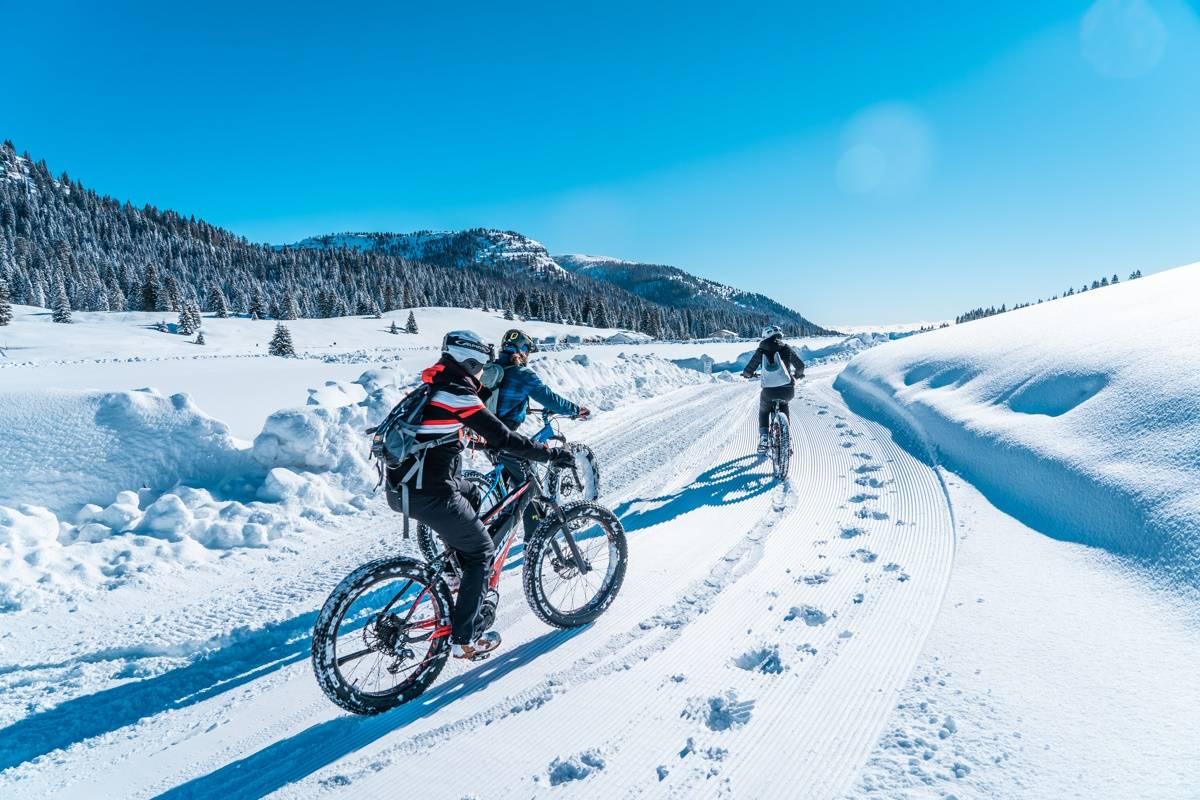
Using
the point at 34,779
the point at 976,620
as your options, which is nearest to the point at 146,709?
the point at 34,779

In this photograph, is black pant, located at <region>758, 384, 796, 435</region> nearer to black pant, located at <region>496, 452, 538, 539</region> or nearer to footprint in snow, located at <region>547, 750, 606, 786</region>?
black pant, located at <region>496, 452, 538, 539</region>

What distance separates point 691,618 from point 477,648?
5.46ft

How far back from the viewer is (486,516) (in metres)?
Answer: 4.05

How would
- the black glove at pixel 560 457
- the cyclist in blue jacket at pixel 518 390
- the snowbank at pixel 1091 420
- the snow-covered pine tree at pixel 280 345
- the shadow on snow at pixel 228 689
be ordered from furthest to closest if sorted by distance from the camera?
the snow-covered pine tree at pixel 280 345, the cyclist in blue jacket at pixel 518 390, the snowbank at pixel 1091 420, the black glove at pixel 560 457, the shadow on snow at pixel 228 689

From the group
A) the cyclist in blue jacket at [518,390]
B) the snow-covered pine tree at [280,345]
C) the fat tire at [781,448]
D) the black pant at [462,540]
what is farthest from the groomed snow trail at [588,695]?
the snow-covered pine tree at [280,345]

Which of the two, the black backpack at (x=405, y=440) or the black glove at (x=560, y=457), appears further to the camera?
the black glove at (x=560, y=457)

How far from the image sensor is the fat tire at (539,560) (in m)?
3.98

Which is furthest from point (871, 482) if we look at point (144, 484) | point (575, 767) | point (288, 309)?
point (288, 309)

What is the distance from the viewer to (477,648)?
12.5ft

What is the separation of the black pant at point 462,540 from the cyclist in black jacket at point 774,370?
598 cm

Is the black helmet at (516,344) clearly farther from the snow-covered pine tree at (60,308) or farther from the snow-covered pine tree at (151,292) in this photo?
the snow-covered pine tree at (151,292)

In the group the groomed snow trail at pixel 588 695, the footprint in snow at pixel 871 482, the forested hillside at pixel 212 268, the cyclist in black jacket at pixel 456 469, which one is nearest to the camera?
the groomed snow trail at pixel 588 695

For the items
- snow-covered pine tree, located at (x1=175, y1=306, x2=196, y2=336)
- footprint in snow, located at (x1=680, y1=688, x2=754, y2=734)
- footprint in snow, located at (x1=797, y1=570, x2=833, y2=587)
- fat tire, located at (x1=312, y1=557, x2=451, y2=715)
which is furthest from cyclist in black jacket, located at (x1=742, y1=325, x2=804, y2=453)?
snow-covered pine tree, located at (x1=175, y1=306, x2=196, y2=336)

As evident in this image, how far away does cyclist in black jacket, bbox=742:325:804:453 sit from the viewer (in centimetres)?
863
